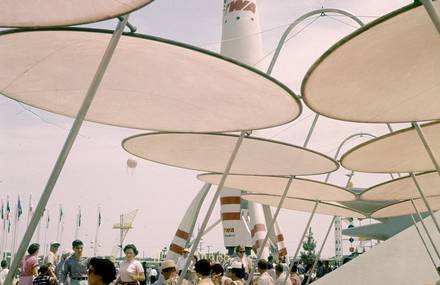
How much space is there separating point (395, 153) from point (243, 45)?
118ft

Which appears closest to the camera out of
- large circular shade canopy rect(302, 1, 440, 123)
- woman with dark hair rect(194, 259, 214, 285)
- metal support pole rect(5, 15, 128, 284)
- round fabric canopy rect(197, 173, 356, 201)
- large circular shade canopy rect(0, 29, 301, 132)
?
metal support pole rect(5, 15, 128, 284)

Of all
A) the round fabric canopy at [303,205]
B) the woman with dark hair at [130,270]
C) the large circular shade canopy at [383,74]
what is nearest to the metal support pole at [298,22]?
the large circular shade canopy at [383,74]

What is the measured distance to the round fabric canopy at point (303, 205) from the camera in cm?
1805

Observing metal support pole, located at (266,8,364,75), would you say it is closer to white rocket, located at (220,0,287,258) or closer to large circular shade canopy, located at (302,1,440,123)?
large circular shade canopy, located at (302,1,440,123)

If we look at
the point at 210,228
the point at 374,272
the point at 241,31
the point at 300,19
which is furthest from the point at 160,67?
the point at 210,228

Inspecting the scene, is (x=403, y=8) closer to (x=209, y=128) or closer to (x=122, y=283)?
(x=209, y=128)

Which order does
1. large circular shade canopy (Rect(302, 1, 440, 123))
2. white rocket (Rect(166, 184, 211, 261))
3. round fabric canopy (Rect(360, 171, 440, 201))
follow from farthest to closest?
white rocket (Rect(166, 184, 211, 261)) → round fabric canopy (Rect(360, 171, 440, 201)) → large circular shade canopy (Rect(302, 1, 440, 123))

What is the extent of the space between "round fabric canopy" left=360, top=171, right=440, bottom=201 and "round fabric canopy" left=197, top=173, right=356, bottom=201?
734mm

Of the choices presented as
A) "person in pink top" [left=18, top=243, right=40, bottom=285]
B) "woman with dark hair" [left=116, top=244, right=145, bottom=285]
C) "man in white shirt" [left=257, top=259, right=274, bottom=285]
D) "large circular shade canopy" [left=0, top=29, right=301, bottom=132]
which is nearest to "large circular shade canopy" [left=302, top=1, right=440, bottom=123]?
"large circular shade canopy" [left=0, top=29, right=301, bottom=132]

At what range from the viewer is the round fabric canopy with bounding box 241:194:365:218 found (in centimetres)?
1805

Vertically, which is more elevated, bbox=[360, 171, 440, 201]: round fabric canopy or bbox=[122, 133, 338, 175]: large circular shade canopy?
bbox=[360, 171, 440, 201]: round fabric canopy

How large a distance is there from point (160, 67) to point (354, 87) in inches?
119

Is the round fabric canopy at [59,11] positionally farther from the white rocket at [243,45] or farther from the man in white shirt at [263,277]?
the white rocket at [243,45]

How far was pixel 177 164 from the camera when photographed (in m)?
12.8
